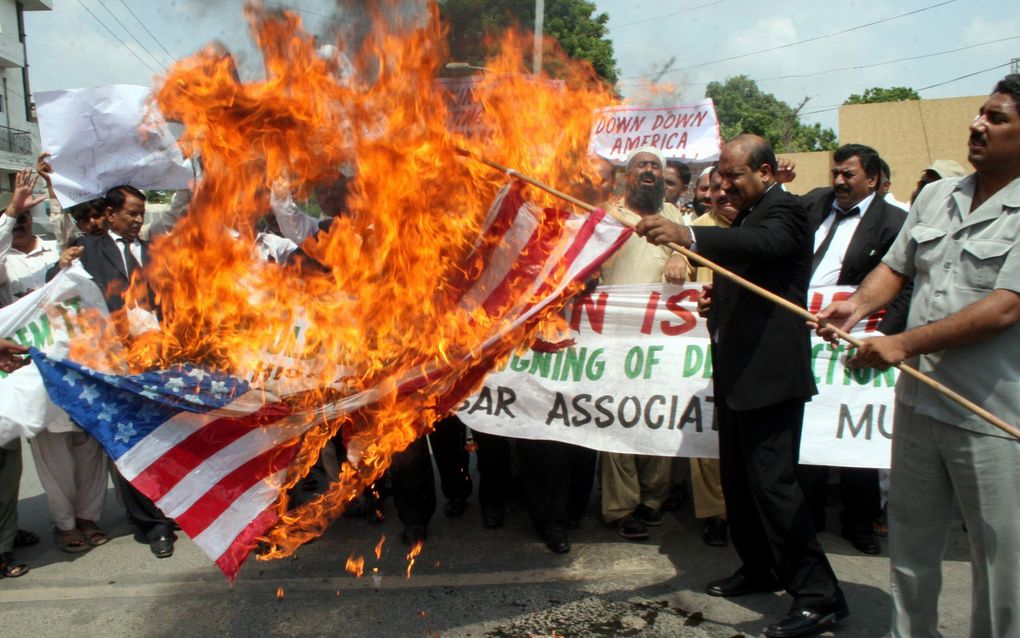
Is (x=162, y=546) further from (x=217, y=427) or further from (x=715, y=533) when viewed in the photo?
(x=715, y=533)

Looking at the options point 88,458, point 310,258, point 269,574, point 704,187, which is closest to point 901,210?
point 704,187

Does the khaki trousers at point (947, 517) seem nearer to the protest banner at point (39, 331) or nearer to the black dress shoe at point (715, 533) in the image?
the black dress shoe at point (715, 533)

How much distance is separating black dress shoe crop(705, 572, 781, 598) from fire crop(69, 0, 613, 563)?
5.47ft

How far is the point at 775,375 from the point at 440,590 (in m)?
2.05

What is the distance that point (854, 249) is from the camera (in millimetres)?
5082

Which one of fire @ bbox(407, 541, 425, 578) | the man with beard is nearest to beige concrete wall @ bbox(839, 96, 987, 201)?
the man with beard

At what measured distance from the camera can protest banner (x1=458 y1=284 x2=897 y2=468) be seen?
4.78 meters

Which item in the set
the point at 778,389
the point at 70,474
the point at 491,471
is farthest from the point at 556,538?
the point at 70,474

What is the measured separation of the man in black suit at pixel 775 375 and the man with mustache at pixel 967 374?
1.56ft

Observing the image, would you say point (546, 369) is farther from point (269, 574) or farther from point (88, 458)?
point (88, 458)

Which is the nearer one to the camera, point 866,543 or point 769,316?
point 769,316

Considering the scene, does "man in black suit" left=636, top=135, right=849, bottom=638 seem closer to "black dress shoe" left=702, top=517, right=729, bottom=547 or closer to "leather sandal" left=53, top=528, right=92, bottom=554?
"black dress shoe" left=702, top=517, right=729, bottom=547

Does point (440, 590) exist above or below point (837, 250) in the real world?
below

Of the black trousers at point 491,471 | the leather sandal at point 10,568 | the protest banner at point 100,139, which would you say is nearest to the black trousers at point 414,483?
the black trousers at point 491,471
